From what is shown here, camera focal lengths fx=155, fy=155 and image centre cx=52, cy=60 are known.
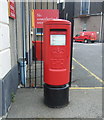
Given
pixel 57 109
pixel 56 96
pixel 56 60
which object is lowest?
pixel 57 109

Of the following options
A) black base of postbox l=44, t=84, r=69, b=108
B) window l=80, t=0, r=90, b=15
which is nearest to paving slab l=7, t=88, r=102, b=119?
black base of postbox l=44, t=84, r=69, b=108

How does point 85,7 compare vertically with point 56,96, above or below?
above

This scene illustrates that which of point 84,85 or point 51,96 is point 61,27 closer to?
point 51,96

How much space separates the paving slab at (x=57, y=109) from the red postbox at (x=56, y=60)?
20 cm

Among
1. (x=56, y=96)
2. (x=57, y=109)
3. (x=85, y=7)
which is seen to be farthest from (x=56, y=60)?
(x=85, y=7)

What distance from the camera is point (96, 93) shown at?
157 inches

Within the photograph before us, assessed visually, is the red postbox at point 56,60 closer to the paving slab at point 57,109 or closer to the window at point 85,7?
the paving slab at point 57,109

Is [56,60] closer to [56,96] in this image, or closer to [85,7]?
[56,96]

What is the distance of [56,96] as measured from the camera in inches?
124

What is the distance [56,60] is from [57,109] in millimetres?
998

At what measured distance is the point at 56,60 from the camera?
10.1 feet

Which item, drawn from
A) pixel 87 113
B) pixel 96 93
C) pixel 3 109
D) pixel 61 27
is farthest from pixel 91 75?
pixel 3 109

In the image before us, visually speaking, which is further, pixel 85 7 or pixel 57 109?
pixel 85 7

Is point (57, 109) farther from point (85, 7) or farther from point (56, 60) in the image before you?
point (85, 7)
